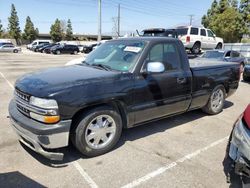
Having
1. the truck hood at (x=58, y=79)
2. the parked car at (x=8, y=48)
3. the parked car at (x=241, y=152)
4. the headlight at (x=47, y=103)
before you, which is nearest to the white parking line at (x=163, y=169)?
the parked car at (x=241, y=152)

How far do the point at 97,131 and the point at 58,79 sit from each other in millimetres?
954

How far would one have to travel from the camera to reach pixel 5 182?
9.93ft

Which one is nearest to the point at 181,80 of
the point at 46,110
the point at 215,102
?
the point at 215,102

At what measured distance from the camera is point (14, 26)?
235 ft

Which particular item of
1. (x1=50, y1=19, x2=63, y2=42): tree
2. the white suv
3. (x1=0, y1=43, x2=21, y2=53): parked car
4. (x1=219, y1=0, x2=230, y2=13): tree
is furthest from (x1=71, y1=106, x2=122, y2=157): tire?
(x1=50, y1=19, x2=63, y2=42): tree

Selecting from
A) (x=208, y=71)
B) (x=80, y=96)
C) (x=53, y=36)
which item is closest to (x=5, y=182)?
(x=80, y=96)

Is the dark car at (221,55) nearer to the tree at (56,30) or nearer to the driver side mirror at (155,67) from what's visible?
the driver side mirror at (155,67)

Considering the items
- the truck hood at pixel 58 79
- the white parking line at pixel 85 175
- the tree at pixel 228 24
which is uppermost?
the tree at pixel 228 24

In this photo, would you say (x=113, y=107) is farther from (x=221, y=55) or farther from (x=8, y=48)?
(x=8, y=48)

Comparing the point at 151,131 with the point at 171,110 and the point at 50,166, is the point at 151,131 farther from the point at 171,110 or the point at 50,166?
the point at 50,166

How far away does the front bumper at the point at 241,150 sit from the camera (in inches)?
98.8

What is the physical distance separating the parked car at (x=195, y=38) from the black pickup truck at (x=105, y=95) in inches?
471

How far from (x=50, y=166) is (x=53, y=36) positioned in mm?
77552

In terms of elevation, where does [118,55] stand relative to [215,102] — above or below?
above
